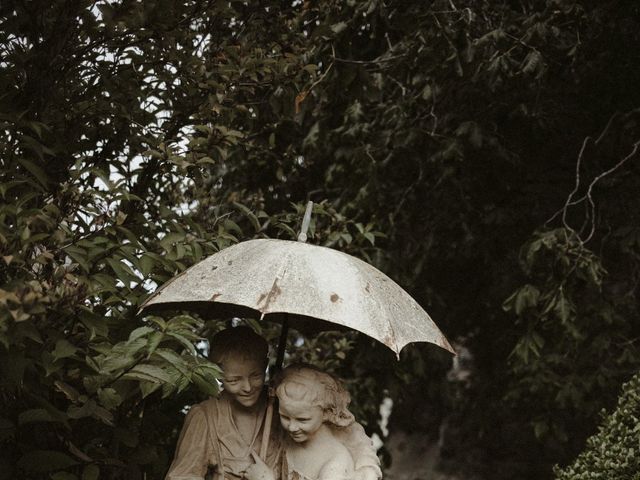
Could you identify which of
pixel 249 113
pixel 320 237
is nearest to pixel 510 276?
pixel 320 237

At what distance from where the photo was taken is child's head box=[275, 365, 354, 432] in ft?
10.1

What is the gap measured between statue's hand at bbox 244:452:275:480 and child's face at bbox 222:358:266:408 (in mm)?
219

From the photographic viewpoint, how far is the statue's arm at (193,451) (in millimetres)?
3199

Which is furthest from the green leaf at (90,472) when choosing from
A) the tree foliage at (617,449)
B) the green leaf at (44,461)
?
the tree foliage at (617,449)

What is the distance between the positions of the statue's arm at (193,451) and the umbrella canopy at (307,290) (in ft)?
1.54

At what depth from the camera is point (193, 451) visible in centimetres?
322

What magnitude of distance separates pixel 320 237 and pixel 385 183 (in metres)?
1.86

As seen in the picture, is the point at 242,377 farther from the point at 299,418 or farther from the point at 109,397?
the point at 109,397

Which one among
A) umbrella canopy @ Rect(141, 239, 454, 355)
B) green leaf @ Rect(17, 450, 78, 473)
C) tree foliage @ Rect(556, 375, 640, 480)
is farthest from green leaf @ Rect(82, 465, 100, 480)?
tree foliage @ Rect(556, 375, 640, 480)

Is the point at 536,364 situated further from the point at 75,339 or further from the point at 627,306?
the point at 75,339

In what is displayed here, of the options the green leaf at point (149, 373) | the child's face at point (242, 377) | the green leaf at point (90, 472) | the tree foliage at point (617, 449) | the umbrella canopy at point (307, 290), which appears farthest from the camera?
the tree foliage at point (617, 449)

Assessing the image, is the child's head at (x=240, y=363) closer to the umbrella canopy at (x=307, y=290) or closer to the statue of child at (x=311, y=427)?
the statue of child at (x=311, y=427)

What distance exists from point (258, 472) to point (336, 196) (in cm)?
450

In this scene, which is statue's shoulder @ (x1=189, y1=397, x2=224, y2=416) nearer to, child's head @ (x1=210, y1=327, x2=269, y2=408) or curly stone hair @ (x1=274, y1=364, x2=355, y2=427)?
child's head @ (x1=210, y1=327, x2=269, y2=408)
